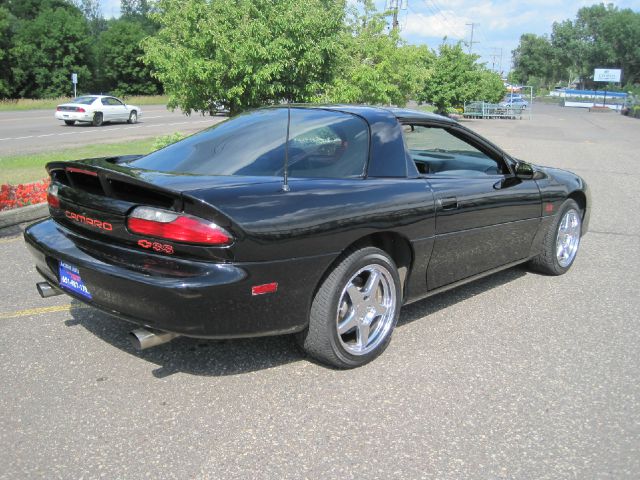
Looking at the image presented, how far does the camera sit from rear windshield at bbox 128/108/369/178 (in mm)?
3506

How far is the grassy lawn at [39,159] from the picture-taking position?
33.3 ft

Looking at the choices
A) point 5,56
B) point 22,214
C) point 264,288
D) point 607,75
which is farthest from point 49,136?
point 607,75

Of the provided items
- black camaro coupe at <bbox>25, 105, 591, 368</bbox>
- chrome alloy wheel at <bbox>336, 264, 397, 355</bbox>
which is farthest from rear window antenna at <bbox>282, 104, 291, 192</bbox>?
chrome alloy wheel at <bbox>336, 264, 397, 355</bbox>

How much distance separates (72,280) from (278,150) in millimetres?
1375

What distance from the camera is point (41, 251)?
3.56 metres

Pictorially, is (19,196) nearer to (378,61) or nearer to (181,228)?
(181,228)

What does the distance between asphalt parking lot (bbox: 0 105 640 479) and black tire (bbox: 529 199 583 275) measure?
2.33ft

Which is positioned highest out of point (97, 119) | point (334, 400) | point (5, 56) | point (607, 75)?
point (607, 75)

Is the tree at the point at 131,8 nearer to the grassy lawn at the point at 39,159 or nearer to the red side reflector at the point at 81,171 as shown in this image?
the grassy lawn at the point at 39,159

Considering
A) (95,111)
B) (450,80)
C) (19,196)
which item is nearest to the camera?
(19,196)

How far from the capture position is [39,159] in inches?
507

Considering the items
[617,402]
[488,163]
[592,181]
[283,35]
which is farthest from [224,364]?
[592,181]

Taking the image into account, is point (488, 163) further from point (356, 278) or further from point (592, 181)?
point (592, 181)

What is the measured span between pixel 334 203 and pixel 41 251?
1757 mm
